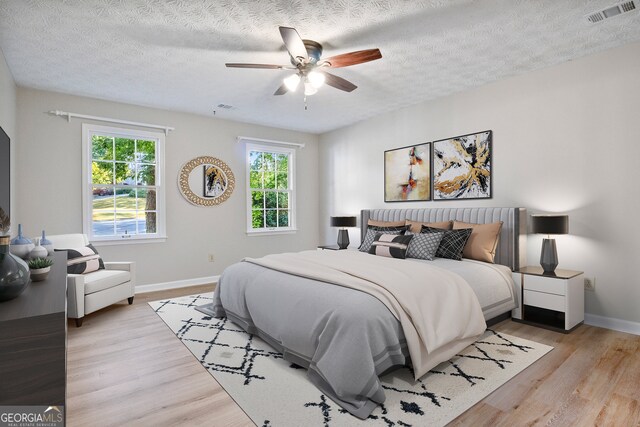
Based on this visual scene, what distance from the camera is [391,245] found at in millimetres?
3891

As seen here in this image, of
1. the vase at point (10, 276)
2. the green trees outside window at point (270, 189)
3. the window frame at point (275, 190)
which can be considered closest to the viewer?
the vase at point (10, 276)

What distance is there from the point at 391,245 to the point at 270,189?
113 inches

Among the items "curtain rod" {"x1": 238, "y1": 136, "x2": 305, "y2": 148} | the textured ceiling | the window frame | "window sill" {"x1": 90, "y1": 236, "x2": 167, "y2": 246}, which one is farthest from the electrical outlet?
"window sill" {"x1": 90, "y1": 236, "x2": 167, "y2": 246}

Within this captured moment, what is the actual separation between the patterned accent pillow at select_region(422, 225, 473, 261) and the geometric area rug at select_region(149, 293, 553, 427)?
0.84 m

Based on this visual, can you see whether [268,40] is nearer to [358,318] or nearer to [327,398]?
[358,318]

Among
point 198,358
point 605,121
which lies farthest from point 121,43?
point 605,121

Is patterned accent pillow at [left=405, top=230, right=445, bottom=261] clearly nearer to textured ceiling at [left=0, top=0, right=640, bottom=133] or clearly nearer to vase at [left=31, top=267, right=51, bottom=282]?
textured ceiling at [left=0, top=0, right=640, bottom=133]

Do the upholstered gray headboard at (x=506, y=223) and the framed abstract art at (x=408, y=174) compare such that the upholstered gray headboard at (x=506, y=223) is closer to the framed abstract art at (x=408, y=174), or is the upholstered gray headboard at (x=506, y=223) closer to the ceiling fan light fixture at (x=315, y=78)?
the framed abstract art at (x=408, y=174)

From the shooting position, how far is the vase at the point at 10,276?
4.25ft

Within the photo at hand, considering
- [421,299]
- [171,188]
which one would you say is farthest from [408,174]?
[171,188]

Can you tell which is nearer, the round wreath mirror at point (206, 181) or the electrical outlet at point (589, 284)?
the electrical outlet at point (589, 284)

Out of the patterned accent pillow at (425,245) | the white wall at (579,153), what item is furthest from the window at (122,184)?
the white wall at (579,153)

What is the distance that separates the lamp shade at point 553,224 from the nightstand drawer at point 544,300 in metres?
0.60

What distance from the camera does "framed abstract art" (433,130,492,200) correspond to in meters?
4.12
